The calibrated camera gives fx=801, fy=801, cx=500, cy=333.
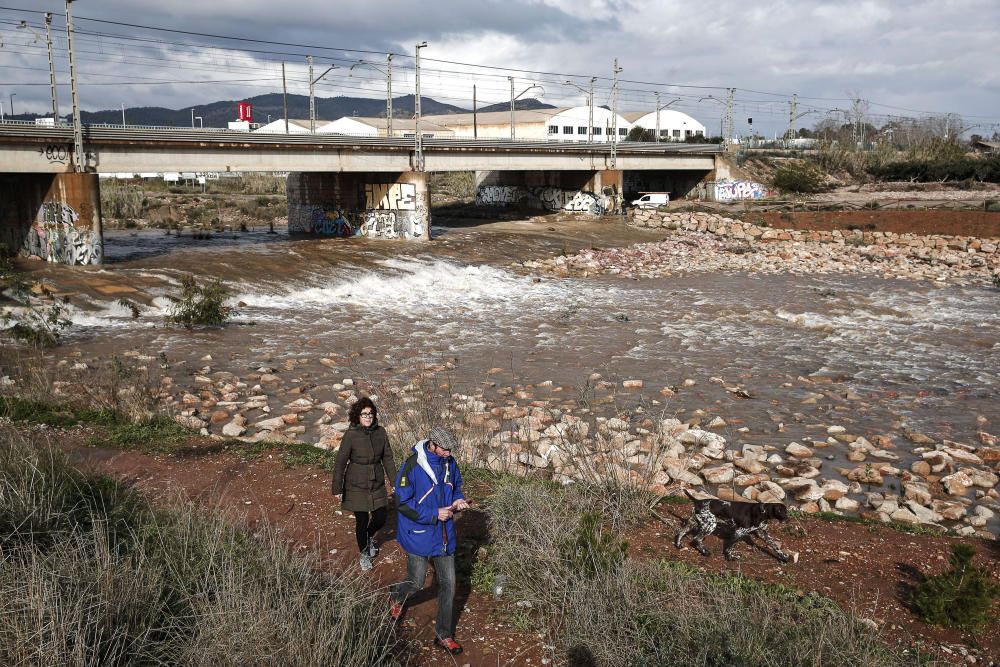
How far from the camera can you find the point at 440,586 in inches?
253

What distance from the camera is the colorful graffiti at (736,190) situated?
59.8m

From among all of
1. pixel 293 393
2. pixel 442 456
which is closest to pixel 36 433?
pixel 293 393

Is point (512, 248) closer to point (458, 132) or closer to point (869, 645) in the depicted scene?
point (869, 645)

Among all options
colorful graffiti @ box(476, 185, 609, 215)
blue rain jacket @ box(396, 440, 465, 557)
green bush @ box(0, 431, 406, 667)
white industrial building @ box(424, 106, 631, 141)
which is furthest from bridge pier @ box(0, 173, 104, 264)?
white industrial building @ box(424, 106, 631, 141)

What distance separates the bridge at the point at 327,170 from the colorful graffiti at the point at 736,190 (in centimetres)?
155

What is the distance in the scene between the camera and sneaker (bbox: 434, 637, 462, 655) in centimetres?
616

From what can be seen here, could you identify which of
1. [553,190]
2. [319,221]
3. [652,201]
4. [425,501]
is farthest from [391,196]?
[425,501]

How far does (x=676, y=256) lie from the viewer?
39.8 m

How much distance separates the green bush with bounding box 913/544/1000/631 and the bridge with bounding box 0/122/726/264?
2897cm

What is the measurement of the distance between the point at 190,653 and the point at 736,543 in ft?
17.7

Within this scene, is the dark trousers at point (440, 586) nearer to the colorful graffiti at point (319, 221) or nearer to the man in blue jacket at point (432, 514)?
the man in blue jacket at point (432, 514)

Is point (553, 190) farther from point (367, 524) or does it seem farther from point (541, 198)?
point (367, 524)

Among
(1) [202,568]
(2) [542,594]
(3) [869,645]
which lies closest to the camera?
(3) [869,645]

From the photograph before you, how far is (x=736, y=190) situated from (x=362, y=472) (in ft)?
186
